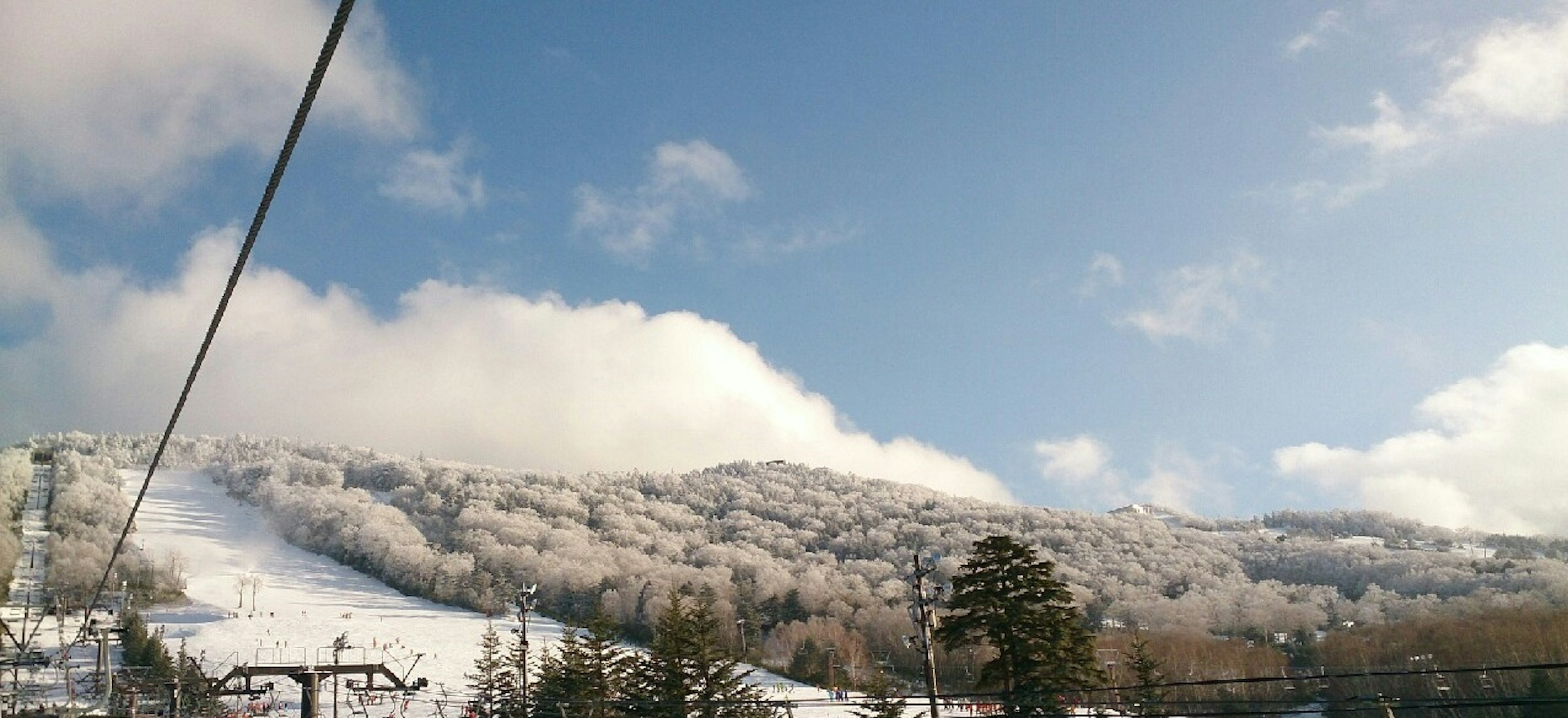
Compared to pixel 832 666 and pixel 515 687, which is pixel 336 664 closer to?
pixel 515 687

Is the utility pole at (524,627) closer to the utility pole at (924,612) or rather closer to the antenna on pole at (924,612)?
the antenna on pole at (924,612)

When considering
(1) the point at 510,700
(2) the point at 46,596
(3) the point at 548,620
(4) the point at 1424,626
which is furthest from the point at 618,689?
(2) the point at 46,596

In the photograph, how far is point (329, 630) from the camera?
141125 millimetres

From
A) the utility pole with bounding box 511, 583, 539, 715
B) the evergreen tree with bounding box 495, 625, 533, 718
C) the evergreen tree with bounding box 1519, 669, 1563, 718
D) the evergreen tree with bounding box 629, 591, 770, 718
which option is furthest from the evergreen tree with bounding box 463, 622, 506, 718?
the evergreen tree with bounding box 1519, 669, 1563, 718

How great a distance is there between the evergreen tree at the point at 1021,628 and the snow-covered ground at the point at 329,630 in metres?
57.0

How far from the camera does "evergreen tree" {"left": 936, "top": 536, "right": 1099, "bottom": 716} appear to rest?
32594mm

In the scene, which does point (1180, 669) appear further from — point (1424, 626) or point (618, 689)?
point (618, 689)

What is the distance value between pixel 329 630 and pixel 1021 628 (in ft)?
443

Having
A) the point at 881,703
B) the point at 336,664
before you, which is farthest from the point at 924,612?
the point at 336,664

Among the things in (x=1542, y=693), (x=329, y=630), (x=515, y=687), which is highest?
(x=515, y=687)

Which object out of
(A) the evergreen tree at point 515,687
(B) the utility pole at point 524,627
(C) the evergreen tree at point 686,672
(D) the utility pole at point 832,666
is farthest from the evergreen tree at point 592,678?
(D) the utility pole at point 832,666

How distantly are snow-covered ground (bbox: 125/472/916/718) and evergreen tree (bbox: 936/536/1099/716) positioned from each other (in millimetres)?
56951

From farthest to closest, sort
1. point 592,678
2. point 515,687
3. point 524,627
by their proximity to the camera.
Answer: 1. point 515,687
2. point 524,627
3. point 592,678

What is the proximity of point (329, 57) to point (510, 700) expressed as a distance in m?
52.6
